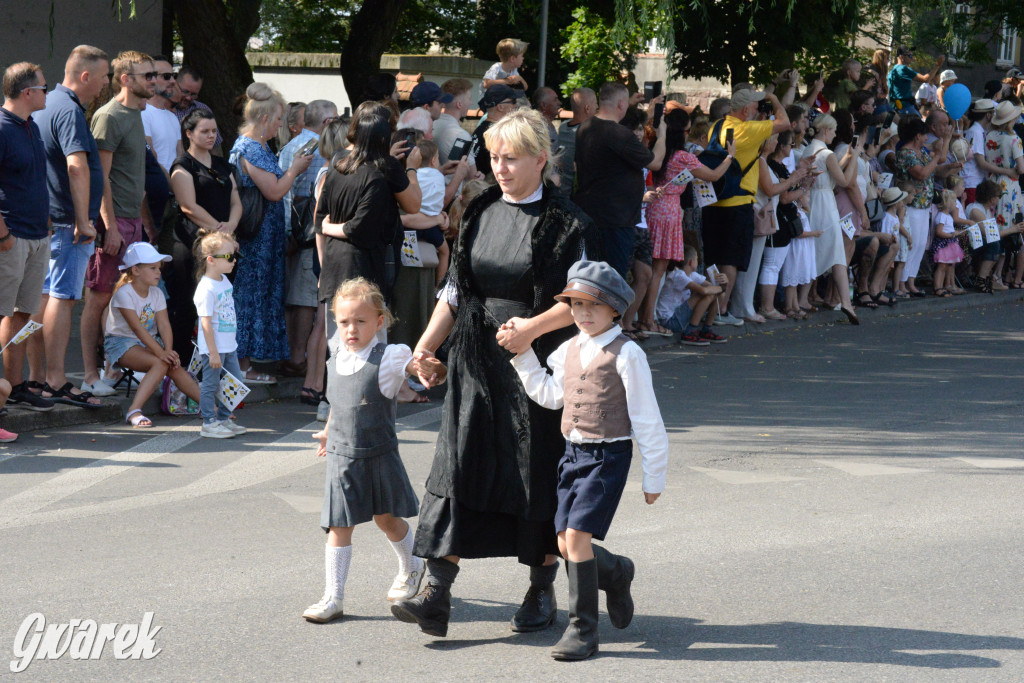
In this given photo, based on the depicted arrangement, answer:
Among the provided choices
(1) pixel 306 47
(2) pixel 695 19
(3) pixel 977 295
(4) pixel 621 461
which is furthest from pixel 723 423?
(1) pixel 306 47

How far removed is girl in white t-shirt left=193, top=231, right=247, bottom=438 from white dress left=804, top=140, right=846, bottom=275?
7.60m

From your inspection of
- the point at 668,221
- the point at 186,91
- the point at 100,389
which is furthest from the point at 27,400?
the point at 668,221

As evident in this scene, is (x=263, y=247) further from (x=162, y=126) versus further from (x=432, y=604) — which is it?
(x=432, y=604)

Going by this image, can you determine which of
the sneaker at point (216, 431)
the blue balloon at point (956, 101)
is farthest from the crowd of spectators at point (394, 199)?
the blue balloon at point (956, 101)

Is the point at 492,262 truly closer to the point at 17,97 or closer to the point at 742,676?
the point at 742,676

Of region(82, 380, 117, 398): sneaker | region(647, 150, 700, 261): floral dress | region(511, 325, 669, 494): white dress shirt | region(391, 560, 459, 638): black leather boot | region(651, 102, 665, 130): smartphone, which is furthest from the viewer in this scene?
region(647, 150, 700, 261): floral dress

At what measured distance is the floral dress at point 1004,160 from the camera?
17.4m

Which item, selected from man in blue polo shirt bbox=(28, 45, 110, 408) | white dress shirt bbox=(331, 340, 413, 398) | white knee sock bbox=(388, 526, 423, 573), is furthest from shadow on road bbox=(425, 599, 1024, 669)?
man in blue polo shirt bbox=(28, 45, 110, 408)

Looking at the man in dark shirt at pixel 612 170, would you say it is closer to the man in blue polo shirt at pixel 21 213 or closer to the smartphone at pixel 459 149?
the smartphone at pixel 459 149

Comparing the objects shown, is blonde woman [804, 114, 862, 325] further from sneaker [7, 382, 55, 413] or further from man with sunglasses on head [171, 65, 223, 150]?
sneaker [7, 382, 55, 413]

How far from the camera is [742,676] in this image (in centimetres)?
446

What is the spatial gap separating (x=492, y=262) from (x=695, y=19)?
14.9 metres

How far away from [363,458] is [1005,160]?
48.9ft

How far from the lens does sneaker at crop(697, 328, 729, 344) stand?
12570 millimetres
